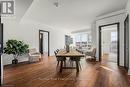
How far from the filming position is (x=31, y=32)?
24.7 ft

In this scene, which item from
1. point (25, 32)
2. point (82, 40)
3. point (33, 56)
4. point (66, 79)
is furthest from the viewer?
point (82, 40)

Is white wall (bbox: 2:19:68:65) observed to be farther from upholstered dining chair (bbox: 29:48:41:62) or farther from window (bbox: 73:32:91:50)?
window (bbox: 73:32:91:50)

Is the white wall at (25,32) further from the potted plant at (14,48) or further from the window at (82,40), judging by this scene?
the window at (82,40)

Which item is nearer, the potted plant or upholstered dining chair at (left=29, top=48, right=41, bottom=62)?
the potted plant

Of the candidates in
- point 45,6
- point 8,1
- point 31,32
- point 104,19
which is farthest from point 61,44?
point 8,1

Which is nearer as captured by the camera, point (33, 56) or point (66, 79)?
point (66, 79)

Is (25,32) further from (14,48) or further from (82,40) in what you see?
(82,40)

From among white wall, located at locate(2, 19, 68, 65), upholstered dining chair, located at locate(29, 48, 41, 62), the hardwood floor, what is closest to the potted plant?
white wall, located at locate(2, 19, 68, 65)

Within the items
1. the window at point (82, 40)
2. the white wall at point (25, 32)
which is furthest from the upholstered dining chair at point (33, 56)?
the window at point (82, 40)

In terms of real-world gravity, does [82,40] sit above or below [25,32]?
below

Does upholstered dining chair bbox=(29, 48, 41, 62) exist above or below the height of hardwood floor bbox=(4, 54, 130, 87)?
above

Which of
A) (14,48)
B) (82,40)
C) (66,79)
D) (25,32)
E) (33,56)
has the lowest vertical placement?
(66,79)

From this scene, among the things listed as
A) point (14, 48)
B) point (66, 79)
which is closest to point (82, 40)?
point (14, 48)

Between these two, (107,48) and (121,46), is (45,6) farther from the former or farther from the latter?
(107,48)
